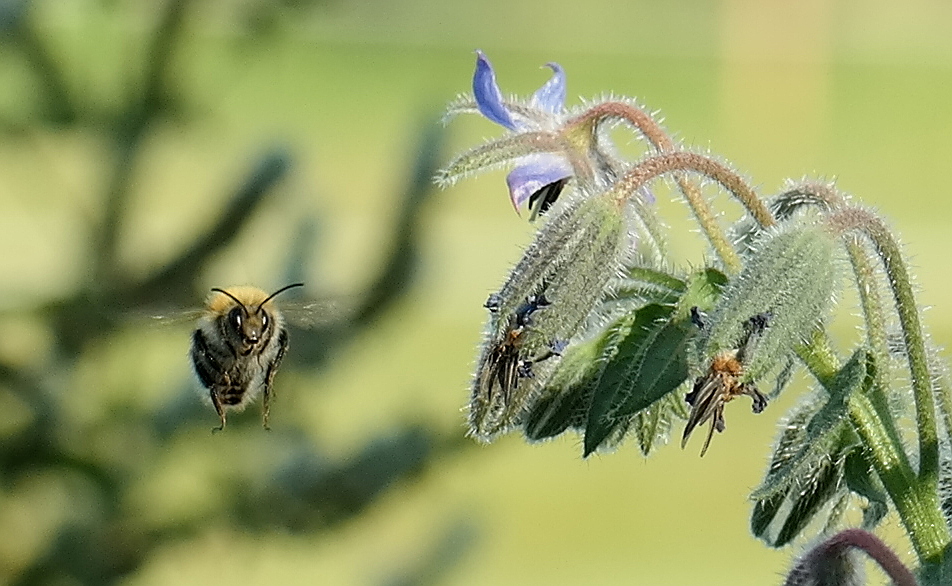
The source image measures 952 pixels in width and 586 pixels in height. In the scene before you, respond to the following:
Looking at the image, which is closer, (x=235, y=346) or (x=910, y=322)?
(x=910, y=322)

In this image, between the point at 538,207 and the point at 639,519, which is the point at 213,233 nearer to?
the point at 538,207

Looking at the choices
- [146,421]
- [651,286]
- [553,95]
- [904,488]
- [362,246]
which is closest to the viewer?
[904,488]

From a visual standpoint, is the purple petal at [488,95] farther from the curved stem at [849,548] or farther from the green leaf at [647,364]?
the curved stem at [849,548]

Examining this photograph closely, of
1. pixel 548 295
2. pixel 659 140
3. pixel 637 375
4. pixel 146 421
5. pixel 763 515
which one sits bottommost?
pixel 763 515

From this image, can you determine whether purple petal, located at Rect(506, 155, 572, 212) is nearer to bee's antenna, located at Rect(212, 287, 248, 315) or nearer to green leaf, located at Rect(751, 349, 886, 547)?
green leaf, located at Rect(751, 349, 886, 547)

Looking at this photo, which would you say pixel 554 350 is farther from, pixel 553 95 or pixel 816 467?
pixel 553 95

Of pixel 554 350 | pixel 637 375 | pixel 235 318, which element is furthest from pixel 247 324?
pixel 637 375

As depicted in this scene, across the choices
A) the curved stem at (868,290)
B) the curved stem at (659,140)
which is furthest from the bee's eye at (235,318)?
the curved stem at (868,290)
